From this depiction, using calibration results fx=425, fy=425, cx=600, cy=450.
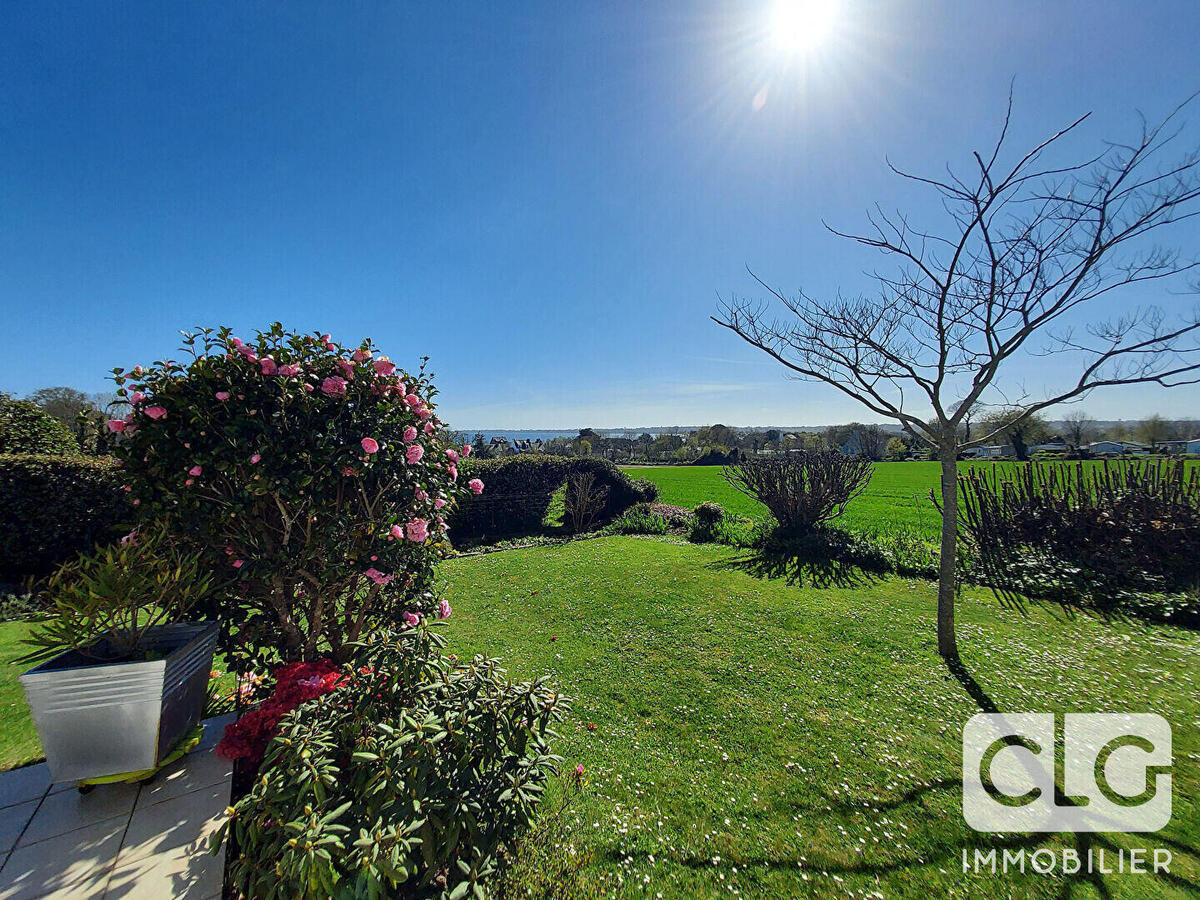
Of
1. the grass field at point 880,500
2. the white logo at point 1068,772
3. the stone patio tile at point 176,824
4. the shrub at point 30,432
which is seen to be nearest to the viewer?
the stone patio tile at point 176,824

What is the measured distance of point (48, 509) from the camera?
6617 millimetres

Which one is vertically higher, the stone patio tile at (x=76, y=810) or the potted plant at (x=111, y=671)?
the potted plant at (x=111, y=671)

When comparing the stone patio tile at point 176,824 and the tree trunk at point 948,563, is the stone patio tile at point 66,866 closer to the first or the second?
the stone patio tile at point 176,824

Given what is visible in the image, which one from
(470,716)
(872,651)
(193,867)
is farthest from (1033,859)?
(193,867)

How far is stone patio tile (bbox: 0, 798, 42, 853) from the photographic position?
2154mm

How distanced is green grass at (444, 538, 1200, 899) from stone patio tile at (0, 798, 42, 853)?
113 inches

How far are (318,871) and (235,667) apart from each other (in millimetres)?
2487

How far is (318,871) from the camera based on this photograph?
60.8 inches

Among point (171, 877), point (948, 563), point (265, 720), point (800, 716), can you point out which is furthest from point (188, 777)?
point (948, 563)

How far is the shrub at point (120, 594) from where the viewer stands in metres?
2.26

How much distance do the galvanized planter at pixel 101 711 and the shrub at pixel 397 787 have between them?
2.82ft

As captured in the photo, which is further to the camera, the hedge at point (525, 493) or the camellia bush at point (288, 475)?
the hedge at point (525, 493)

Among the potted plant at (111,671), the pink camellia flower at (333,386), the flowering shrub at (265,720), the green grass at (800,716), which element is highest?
the pink camellia flower at (333,386)

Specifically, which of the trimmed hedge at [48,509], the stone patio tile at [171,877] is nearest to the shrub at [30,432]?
the trimmed hedge at [48,509]
